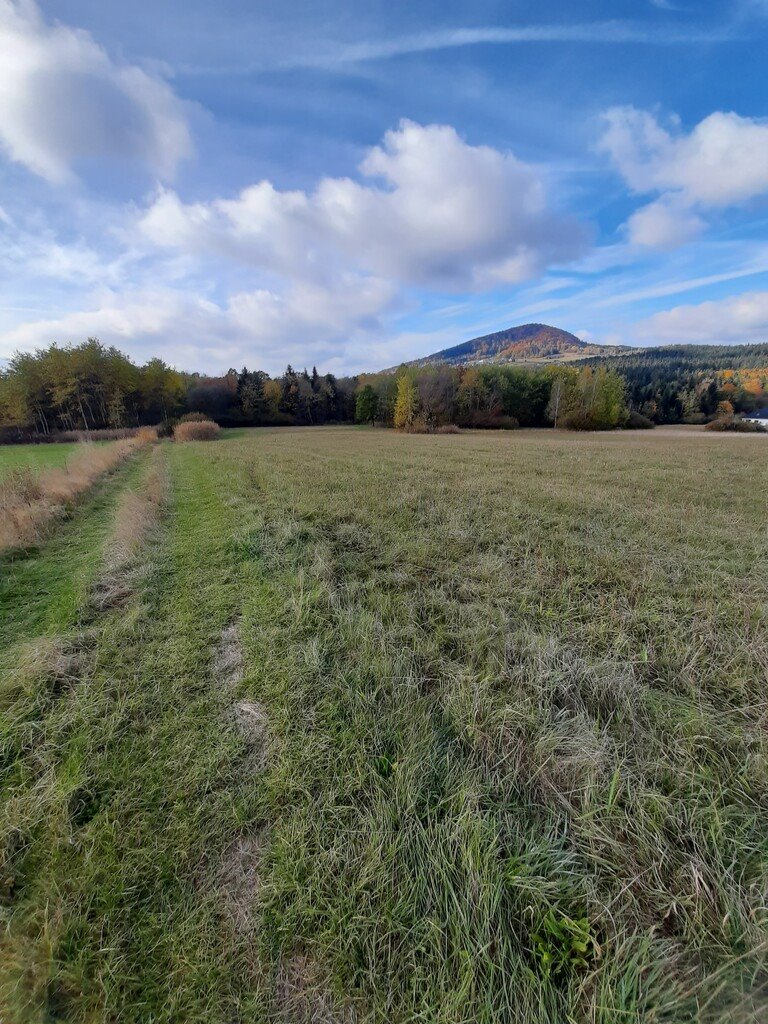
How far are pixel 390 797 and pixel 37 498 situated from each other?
1470cm

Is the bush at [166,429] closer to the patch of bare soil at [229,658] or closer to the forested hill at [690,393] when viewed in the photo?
the patch of bare soil at [229,658]

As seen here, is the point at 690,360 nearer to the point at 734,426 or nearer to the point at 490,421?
the point at 734,426

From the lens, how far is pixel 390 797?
2613mm

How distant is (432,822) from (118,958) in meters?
1.83

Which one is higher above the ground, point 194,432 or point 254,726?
point 194,432

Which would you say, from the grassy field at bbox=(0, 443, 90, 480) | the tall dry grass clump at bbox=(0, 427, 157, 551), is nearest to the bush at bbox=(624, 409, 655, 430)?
the tall dry grass clump at bbox=(0, 427, 157, 551)

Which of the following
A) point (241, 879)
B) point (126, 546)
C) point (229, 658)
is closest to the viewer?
point (241, 879)

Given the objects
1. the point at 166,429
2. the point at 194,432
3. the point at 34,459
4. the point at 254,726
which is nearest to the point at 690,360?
the point at 194,432

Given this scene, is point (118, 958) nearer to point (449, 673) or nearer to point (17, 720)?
point (17, 720)

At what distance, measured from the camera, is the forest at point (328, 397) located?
158 ft

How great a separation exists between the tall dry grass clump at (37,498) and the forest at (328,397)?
1607 inches

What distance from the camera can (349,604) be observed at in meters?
4.99

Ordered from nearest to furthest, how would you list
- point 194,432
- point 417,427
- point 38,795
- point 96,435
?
point 38,795
point 194,432
point 96,435
point 417,427

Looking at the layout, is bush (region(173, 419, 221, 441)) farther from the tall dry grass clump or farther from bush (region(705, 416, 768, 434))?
bush (region(705, 416, 768, 434))
